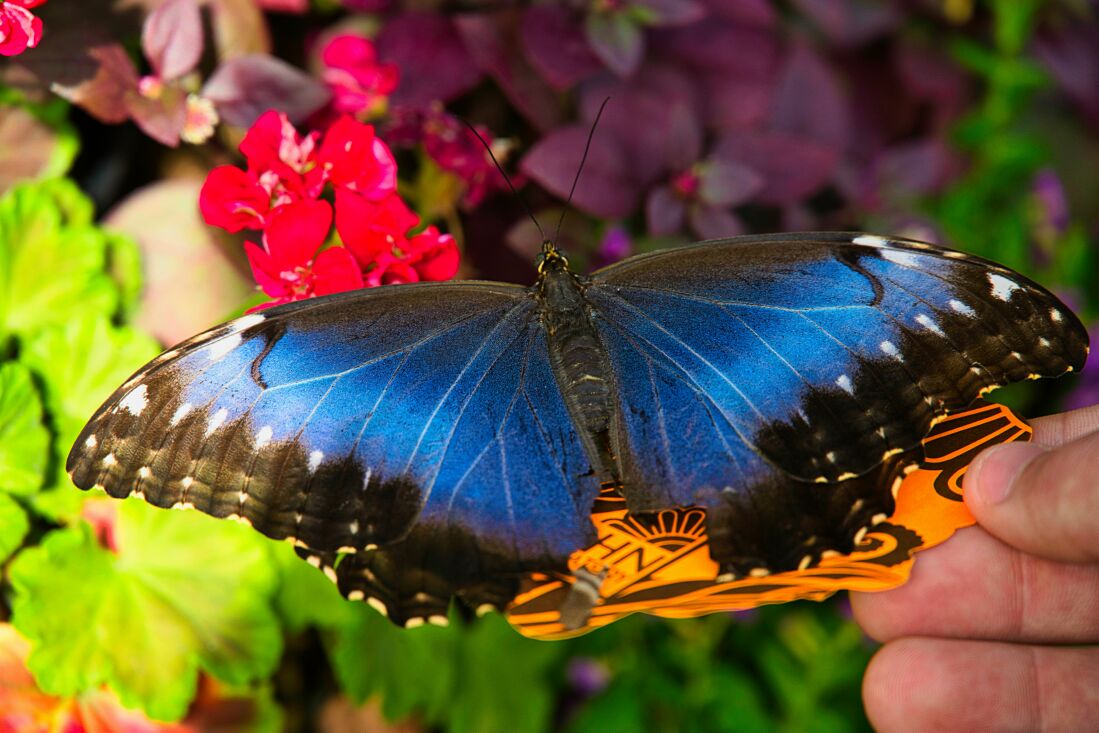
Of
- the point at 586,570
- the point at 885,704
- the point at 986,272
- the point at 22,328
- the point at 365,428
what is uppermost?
the point at 22,328

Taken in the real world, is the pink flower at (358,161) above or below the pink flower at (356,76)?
below

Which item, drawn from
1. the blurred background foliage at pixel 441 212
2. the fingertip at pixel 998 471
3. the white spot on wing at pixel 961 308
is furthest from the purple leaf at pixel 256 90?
the fingertip at pixel 998 471

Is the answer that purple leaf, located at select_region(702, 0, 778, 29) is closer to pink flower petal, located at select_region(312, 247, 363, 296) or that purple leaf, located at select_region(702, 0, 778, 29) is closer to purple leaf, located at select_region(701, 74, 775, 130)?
purple leaf, located at select_region(701, 74, 775, 130)

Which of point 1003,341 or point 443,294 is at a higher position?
point 443,294

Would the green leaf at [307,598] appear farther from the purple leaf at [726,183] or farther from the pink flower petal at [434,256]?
the purple leaf at [726,183]

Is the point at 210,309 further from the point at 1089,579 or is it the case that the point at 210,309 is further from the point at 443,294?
the point at 1089,579

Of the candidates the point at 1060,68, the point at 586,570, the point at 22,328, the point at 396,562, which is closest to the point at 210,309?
the point at 22,328

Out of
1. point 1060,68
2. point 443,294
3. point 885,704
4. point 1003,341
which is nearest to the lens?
point 1003,341
